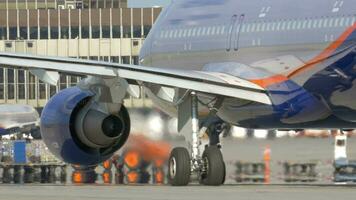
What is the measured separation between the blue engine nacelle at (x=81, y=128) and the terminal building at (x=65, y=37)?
4758cm

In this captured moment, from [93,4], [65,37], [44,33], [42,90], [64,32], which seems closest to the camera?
[42,90]

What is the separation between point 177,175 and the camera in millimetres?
25094

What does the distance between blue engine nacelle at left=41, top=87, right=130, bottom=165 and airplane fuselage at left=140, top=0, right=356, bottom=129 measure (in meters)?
1.44

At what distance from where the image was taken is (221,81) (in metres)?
25.9

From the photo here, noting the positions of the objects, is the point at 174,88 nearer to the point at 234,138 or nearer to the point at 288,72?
the point at 288,72

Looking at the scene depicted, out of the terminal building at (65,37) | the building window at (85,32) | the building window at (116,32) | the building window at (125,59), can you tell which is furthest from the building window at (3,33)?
the building window at (125,59)

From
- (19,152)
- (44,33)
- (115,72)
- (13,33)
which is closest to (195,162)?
(115,72)

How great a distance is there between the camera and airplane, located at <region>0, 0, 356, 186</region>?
2486cm

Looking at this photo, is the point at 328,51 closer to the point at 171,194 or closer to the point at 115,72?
the point at 115,72

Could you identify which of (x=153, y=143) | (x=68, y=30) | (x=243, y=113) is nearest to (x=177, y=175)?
(x=243, y=113)

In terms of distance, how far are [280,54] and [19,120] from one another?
5119 cm

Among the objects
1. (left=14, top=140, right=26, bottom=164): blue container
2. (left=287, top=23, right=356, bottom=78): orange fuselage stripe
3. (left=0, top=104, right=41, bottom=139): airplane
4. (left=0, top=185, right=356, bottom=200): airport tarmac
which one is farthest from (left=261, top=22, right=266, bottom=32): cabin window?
(left=0, top=104, right=41, bottom=139): airplane

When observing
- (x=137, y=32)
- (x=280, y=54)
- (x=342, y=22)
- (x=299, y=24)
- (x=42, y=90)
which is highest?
(x=137, y=32)

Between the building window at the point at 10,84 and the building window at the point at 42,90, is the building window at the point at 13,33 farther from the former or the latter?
the building window at the point at 42,90
